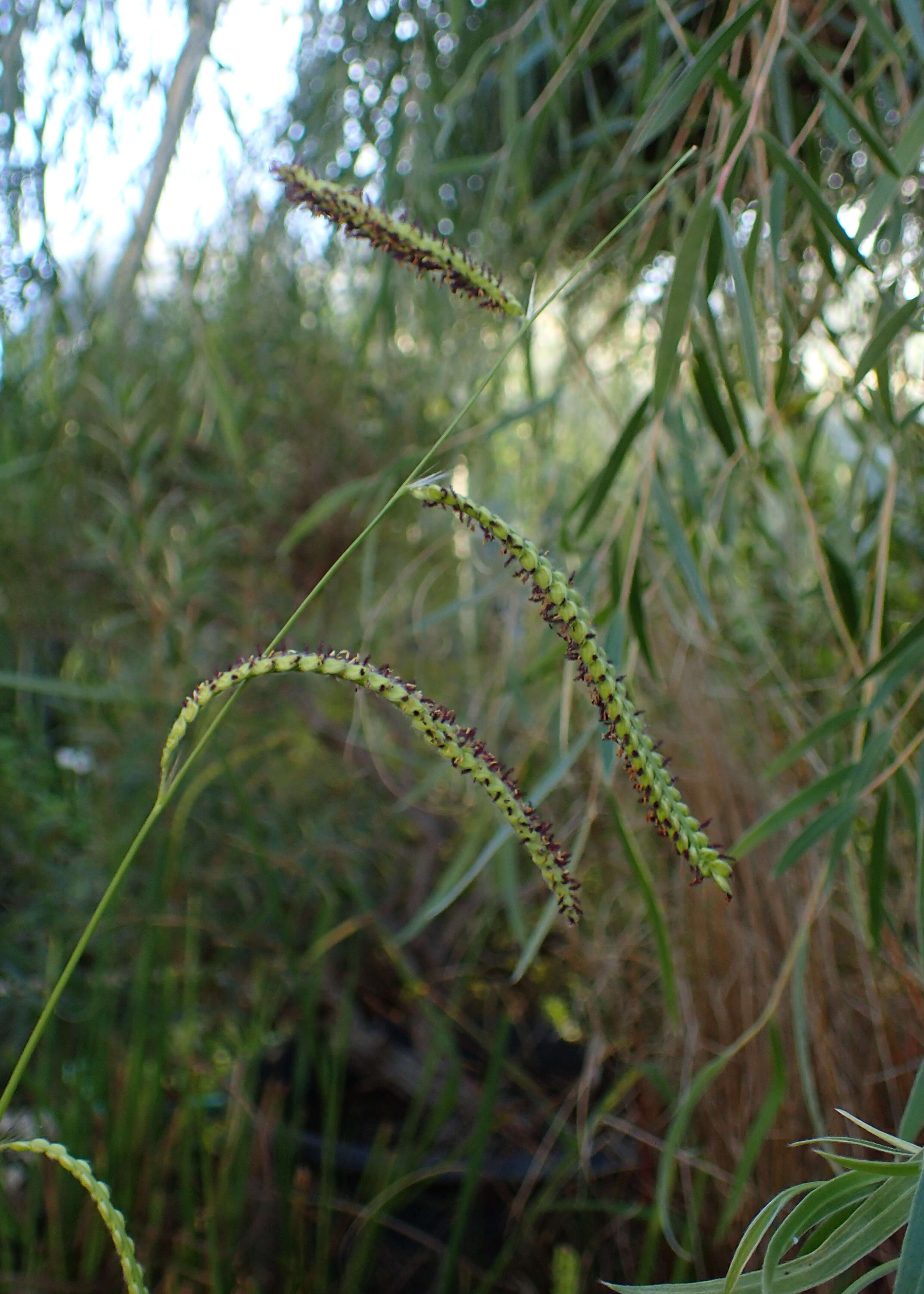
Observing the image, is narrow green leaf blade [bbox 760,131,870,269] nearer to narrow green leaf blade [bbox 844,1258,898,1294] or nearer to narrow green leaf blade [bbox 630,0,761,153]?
narrow green leaf blade [bbox 630,0,761,153]

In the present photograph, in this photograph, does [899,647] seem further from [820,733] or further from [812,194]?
[812,194]

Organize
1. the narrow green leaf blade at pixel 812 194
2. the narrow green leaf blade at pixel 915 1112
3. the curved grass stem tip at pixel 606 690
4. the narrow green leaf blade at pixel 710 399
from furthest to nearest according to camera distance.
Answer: the narrow green leaf blade at pixel 710 399
the narrow green leaf blade at pixel 812 194
the narrow green leaf blade at pixel 915 1112
the curved grass stem tip at pixel 606 690

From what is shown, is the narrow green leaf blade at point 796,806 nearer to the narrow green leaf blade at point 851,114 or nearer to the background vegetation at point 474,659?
the background vegetation at point 474,659

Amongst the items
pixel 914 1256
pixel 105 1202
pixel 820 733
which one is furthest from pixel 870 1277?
pixel 820 733

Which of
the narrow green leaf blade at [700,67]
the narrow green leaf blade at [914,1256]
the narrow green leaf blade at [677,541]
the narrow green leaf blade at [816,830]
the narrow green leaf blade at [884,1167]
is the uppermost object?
the narrow green leaf blade at [700,67]

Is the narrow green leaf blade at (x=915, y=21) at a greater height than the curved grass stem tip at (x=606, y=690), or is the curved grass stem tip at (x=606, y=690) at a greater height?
the narrow green leaf blade at (x=915, y=21)

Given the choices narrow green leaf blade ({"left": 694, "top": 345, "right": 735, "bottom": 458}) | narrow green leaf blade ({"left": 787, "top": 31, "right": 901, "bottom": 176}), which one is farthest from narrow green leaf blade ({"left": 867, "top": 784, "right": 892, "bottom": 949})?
narrow green leaf blade ({"left": 787, "top": 31, "right": 901, "bottom": 176})

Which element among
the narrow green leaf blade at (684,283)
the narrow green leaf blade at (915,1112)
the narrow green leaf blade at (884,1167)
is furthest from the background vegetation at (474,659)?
the narrow green leaf blade at (884,1167)
